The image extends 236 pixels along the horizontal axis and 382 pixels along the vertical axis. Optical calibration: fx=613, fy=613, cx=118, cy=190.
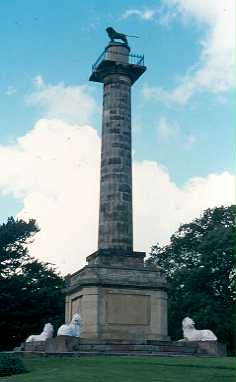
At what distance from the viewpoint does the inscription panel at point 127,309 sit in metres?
25.7

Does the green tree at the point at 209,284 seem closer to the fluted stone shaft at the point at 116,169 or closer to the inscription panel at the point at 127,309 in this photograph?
the fluted stone shaft at the point at 116,169

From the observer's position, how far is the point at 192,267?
156 ft

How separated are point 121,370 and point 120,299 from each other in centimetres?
963

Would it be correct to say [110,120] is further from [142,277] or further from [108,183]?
[142,277]

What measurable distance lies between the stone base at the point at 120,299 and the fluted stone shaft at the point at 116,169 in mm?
1366

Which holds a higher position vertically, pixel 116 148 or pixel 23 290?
pixel 116 148

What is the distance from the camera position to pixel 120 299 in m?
26.0

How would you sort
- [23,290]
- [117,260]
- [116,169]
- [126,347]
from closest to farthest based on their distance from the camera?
[126,347], [117,260], [116,169], [23,290]

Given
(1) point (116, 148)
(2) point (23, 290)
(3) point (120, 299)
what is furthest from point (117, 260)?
(2) point (23, 290)

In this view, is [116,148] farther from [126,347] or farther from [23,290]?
[23,290]

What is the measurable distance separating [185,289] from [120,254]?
19260mm

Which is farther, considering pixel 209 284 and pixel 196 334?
pixel 209 284

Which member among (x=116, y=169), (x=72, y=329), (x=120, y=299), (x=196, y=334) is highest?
(x=116, y=169)

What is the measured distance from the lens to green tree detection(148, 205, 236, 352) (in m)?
42.4
